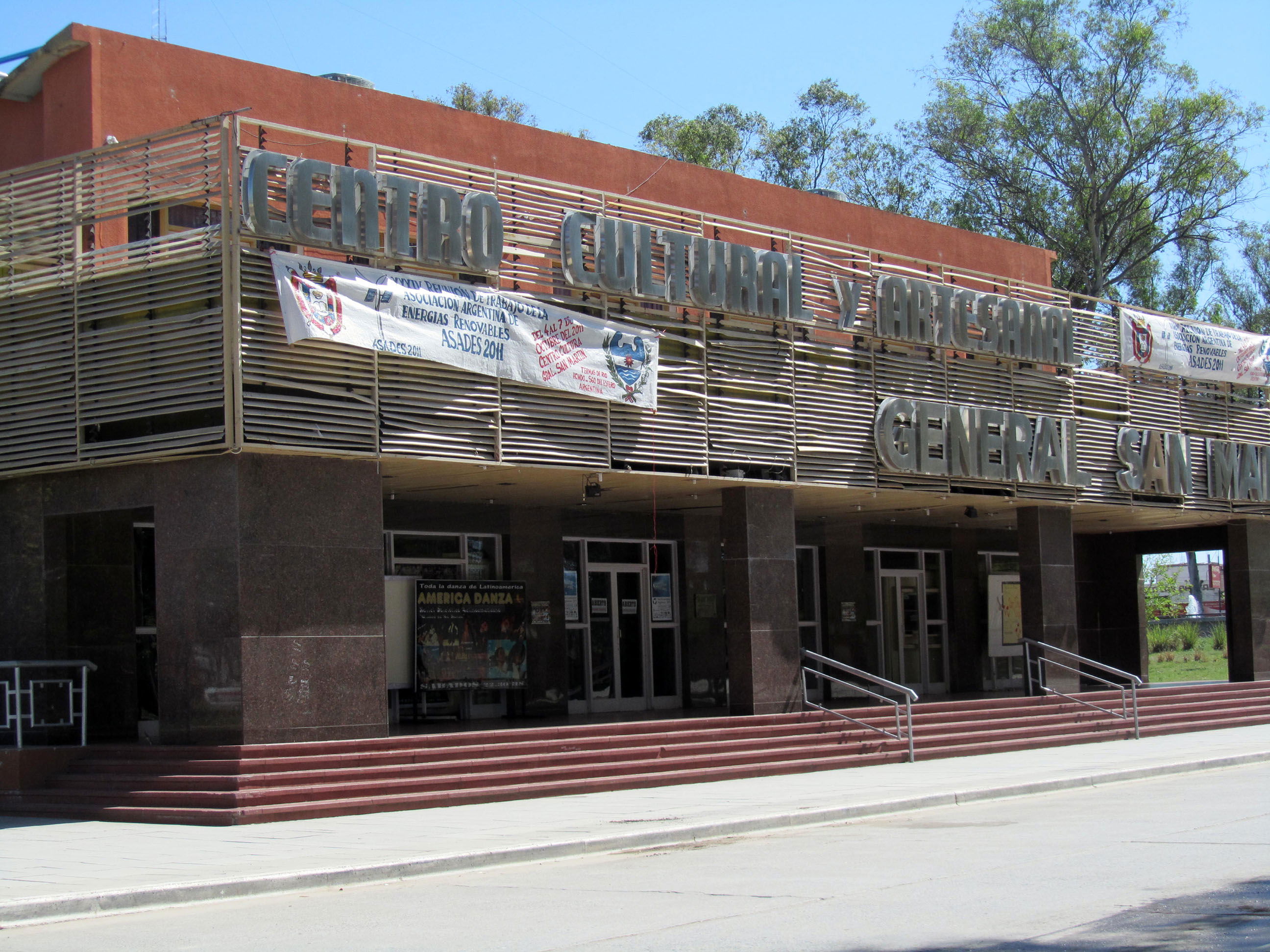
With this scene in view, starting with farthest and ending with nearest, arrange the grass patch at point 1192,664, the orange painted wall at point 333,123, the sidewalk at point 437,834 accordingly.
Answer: the grass patch at point 1192,664 → the orange painted wall at point 333,123 → the sidewalk at point 437,834

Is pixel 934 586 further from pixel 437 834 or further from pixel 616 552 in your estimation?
pixel 437 834

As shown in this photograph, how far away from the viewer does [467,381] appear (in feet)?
55.6

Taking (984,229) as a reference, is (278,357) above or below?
below

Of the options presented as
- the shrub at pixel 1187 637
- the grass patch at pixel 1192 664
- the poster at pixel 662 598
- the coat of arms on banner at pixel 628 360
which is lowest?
the grass patch at pixel 1192 664

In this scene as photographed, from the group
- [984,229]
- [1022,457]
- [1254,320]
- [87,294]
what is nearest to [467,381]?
[87,294]

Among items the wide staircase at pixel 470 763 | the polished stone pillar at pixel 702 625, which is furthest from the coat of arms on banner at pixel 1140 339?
the polished stone pillar at pixel 702 625

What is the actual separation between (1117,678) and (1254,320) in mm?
25772

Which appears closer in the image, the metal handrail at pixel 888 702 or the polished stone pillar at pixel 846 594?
the metal handrail at pixel 888 702

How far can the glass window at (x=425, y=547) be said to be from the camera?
21188 millimetres

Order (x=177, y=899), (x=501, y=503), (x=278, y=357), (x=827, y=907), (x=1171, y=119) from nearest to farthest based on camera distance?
(x=827, y=907) → (x=177, y=899) → (x=278, y=357) → (x=501, y=503) → (x=1171, y=119)

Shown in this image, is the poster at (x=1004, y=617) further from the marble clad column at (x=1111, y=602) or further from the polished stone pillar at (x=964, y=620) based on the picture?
the marble clad column at (x=1111, y=602)

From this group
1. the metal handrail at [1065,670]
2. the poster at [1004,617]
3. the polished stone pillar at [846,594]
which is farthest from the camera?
the poster at [1004,617]

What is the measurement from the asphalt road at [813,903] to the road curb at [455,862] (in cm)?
16

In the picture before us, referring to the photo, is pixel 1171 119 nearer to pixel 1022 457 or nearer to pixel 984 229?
pixel 984 229
